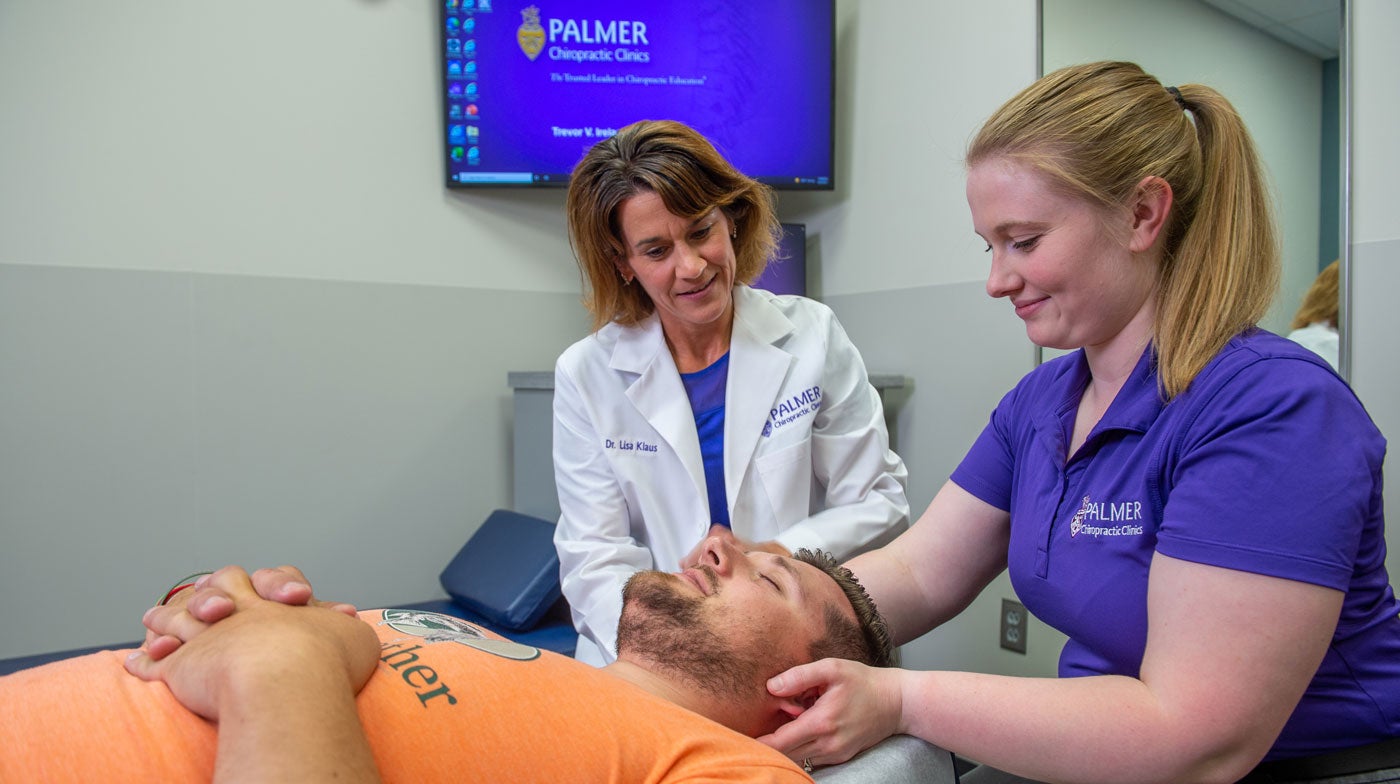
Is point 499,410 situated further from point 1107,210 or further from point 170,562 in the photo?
point 1107,210

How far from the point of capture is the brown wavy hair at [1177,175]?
0.94 metres

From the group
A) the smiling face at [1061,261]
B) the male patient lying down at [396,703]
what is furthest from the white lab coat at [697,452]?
the smiling face at [1061,261]

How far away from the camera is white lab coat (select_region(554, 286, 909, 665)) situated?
1630 millimetres

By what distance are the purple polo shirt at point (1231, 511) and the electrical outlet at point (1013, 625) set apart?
4.32ft

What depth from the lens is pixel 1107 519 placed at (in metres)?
0.96

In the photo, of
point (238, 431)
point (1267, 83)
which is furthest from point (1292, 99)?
point (238, 431)

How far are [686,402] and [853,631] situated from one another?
660 millimetres

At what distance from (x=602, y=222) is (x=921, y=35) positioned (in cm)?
142

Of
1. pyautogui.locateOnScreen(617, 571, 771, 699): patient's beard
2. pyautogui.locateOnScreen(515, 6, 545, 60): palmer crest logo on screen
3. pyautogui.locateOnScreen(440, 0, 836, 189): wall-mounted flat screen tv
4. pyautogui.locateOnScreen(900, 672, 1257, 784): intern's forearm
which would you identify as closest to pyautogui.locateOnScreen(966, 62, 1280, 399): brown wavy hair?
pyautogui.locateOnScreen(900, 672, 1257, 784): intern's forearm

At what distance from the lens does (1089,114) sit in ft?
3.14

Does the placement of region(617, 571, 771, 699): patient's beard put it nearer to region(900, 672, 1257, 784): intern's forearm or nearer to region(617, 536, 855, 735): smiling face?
region(617, 536, 855, 735): smiling face

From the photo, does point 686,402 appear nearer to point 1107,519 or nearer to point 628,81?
point 1107,519

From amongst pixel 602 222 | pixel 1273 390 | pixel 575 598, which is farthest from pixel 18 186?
pixel 1273 390

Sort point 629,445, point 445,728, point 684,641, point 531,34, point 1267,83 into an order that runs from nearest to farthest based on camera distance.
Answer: point 445,728 → point 684,641 → point 629,445 → point 1267,83 → point 531,34
